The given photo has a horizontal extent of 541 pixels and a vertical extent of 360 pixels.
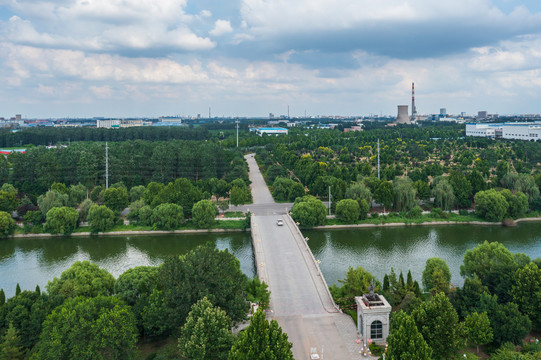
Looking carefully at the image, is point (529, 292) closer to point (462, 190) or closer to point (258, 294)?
point (258, 294)

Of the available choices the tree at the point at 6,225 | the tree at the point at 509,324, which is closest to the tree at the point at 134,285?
the tree at the point at 509,324

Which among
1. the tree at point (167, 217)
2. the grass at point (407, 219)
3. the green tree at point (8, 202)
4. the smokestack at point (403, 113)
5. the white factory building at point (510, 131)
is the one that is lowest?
the grass at point (407, 219)

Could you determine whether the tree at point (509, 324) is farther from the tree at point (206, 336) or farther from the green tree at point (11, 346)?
the green tree at point (11, 346)

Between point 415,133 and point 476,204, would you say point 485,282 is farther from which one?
point 415,133

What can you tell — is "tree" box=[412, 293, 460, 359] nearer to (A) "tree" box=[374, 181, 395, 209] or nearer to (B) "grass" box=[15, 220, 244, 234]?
(B) "grass" box=[15, 220, 244, 234]

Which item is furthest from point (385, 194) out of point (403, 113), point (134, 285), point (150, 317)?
point (403, 113)

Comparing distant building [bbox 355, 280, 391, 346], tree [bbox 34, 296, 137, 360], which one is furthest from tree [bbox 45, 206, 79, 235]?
distant building [bbox 355, 280, 391, 346]

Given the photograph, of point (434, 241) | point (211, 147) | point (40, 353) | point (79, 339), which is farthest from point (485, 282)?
point (211, 147)
